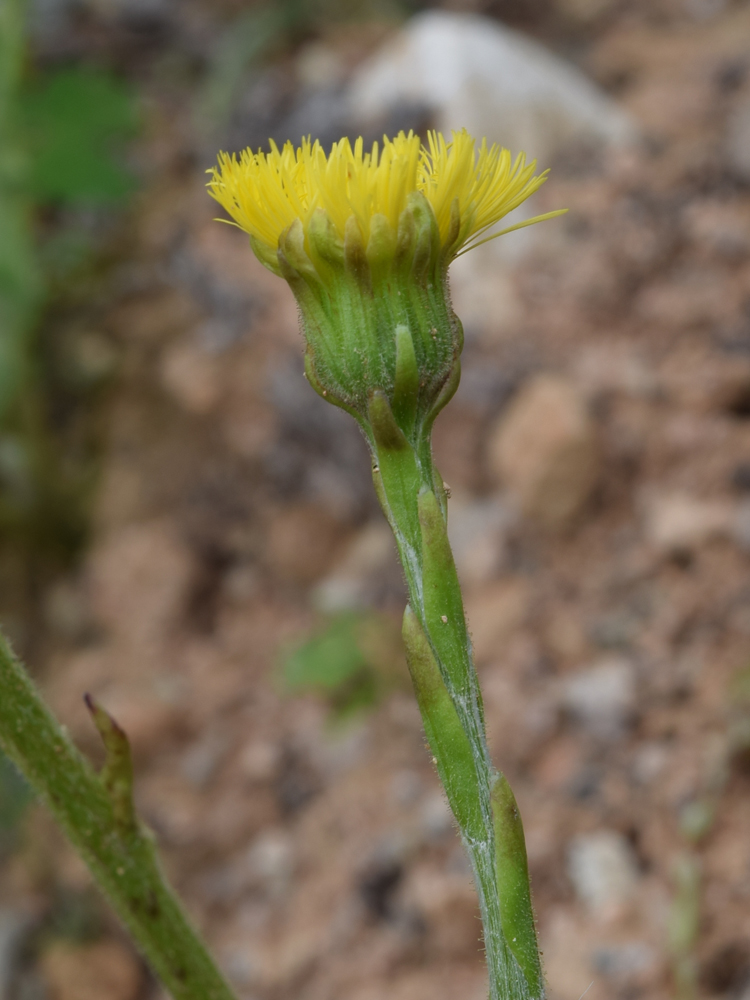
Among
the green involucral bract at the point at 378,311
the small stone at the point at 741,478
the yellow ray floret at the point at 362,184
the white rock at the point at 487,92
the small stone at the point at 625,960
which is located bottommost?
the small stone at the point at 625,960

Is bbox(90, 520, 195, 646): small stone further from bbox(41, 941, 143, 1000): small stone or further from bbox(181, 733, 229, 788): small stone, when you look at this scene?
bbox(41, 941, 143, 1000): small stone

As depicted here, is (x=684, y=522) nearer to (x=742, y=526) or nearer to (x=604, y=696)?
(x=742, y=526)

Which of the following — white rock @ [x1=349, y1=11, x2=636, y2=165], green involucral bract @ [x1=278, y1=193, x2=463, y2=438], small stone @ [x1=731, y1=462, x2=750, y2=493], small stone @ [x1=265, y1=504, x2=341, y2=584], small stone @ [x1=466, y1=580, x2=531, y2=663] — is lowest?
green involucral bract @ [x1=278, y1=193, x2=463, y2=438]

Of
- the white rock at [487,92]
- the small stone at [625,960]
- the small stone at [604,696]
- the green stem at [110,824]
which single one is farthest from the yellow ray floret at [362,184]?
the white rock at [487,92]

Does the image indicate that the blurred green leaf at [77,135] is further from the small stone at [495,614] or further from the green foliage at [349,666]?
the small stone at [495,614]

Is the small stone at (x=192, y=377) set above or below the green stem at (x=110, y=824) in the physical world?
above

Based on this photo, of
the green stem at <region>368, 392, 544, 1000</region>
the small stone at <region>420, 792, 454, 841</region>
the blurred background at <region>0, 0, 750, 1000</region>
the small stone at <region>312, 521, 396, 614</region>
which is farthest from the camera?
the small stone at <region>312, 521, 396, 614</region>

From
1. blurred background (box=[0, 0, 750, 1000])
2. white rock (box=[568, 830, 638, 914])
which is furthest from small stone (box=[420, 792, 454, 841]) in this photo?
white rock (box=[568, 830, 638, 914])
